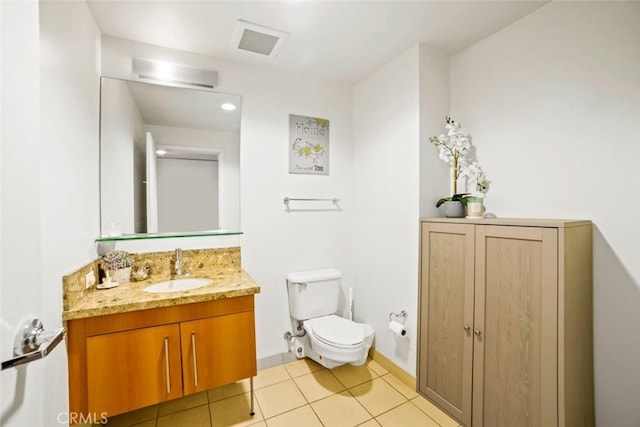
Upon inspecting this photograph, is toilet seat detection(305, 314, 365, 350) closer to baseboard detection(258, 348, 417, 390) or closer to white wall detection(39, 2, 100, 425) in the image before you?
baseboard detection(258, 348, 417, 390)

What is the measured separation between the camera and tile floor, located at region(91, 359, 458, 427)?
5.52 feet

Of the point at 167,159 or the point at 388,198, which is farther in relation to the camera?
the point at 388,198

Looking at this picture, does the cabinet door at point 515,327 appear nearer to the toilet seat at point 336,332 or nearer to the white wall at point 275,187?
the toilet seat at point 336,332

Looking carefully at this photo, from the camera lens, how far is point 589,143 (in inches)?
56.6

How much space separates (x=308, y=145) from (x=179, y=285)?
1481mm

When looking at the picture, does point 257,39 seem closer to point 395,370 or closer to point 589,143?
point 589,143

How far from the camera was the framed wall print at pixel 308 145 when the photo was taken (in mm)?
2377

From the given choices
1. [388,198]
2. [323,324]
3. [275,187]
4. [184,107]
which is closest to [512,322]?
[388,198]

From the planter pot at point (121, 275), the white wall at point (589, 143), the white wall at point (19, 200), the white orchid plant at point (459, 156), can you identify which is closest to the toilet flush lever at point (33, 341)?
the white wall at point (19, 200)

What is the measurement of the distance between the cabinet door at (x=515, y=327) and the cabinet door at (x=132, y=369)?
5.55ft

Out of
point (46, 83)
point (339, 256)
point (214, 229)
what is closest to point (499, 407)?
point (339, 256)

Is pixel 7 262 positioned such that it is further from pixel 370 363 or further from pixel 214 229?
pixel 370 363

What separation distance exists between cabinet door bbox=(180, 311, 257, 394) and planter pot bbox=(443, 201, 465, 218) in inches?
57.0

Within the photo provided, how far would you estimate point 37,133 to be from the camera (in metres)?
0.69
